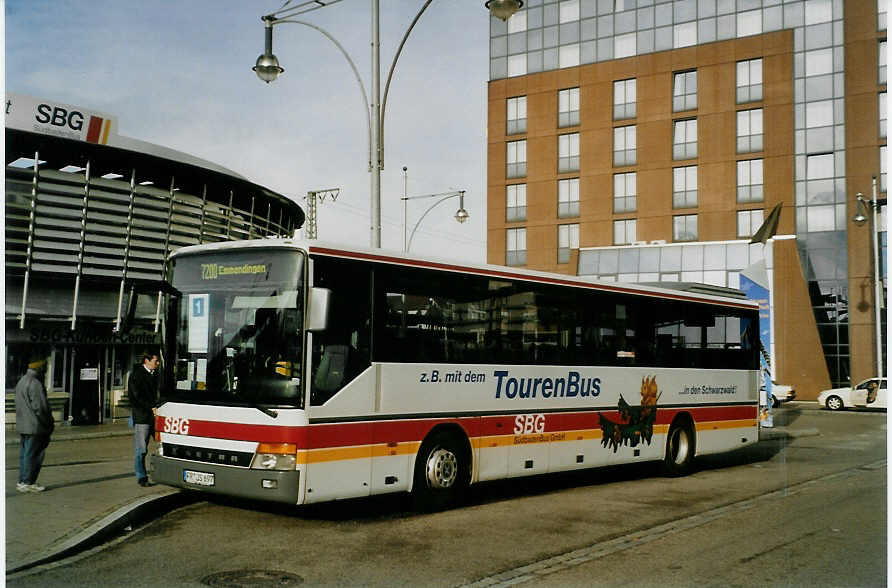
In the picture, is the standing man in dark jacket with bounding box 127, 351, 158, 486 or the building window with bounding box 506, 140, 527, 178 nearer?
the standing man in dark jacket with bounding box 127, 351, 158, 486

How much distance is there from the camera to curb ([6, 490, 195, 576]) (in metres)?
7.82

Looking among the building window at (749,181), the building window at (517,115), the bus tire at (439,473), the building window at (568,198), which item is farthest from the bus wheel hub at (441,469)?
the building window at (517,115)

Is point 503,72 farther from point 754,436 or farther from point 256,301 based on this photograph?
point 256,301

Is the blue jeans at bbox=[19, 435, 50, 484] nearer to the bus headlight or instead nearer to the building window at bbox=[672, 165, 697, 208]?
the bus headlight

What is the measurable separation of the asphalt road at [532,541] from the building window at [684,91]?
43783 mm

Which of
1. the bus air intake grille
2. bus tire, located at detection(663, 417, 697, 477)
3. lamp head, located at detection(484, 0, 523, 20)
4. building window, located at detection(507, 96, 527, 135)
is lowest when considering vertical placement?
bus tire, located at detection(663, 417, 697, 477)

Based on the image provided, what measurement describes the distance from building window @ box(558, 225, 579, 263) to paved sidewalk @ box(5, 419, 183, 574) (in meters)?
44.2

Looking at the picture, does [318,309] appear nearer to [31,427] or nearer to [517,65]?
[31,427]

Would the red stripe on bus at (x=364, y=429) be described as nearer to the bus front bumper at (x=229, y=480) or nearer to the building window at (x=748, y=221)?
the bus front bumper at (x=229, y=480)

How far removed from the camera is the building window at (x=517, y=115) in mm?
59938

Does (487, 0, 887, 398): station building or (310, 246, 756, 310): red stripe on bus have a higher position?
(487, 0, 887, 398): station building

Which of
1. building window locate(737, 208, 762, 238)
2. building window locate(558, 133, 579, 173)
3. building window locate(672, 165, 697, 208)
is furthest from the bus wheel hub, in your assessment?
building window locate(558, 133, 579, 173)

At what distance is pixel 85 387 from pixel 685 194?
40498 mm

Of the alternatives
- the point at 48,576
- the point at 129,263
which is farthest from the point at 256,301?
the point at 129,263
